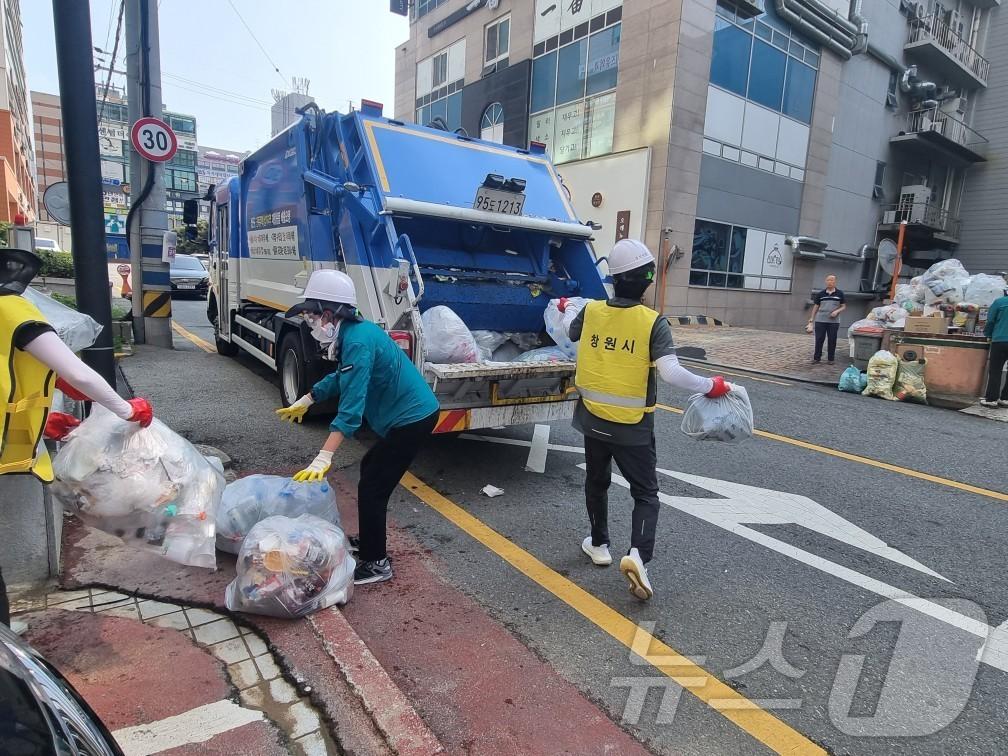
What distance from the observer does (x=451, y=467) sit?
5.03m

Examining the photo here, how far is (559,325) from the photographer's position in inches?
203

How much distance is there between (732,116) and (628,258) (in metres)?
16.9

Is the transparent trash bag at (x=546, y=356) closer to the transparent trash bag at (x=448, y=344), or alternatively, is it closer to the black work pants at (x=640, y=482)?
the transparent trash bag at (x=448, y=344)

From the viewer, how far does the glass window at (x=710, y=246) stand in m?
17.6

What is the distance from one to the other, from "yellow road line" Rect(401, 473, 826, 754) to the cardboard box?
336 inches

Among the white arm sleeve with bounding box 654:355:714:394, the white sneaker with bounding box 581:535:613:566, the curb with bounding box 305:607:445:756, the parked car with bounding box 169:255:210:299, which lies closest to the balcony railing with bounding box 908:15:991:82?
the parked car with bounding box 169:255:210:299

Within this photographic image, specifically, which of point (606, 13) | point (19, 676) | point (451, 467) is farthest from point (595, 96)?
point (19, 676)

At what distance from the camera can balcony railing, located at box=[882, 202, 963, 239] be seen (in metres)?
23.6

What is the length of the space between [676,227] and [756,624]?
15.3 metres

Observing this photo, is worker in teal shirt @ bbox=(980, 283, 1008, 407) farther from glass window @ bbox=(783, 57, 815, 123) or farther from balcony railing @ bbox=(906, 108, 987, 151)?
balcony railing @ bbox=(906, 108, 987, 151)

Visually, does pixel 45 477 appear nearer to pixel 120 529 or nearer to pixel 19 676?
pixel 120 529

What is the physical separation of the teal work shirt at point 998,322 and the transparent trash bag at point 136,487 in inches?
381

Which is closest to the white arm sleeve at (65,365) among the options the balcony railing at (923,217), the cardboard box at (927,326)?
the cardboard box at (927,326)

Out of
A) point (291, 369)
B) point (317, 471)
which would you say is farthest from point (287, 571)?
point (291, 369)
